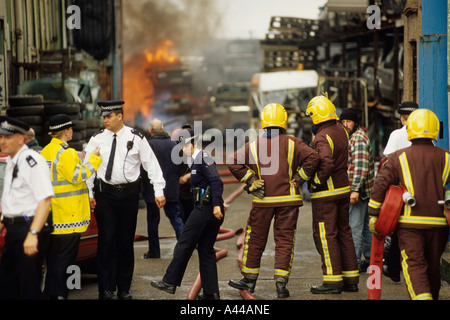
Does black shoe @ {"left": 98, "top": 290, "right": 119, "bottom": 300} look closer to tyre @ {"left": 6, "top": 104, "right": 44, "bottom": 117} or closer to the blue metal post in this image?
the blue metal post

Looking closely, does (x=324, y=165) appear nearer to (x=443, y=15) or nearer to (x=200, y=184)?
A: (x=200, y=184)

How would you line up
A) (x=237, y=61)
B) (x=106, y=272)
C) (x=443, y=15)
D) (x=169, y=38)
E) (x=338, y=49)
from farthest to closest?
(x=169, y=38), (x=237, y=61), (x=338, y=49), (x=443, y=15), (x=106, y=272)

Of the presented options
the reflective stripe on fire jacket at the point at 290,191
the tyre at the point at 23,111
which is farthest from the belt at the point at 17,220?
the tyre at the point at 23,111

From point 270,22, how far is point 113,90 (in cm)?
637

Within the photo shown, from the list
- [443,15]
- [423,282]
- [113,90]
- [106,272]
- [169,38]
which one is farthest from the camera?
[169,38]

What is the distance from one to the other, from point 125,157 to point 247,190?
52.3 inches

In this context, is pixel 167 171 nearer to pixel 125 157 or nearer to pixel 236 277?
pixel 236 277

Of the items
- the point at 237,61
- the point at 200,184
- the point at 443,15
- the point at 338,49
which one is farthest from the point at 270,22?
the point at 200,184

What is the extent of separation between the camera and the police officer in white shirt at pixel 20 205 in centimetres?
564

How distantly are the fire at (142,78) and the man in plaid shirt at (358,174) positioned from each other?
2538cm

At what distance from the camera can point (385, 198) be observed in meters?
5.93

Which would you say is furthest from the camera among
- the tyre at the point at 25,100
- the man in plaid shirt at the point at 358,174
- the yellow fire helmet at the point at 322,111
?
the tyre at the point at 25,100

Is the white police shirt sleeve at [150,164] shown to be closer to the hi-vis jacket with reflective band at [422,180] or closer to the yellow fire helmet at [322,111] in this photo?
the yellow fire helmet at [322,111]

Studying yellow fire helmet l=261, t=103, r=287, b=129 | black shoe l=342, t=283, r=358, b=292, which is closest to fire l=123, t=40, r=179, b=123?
yellow fire helmet l=261, t=103, r=287, b=129
